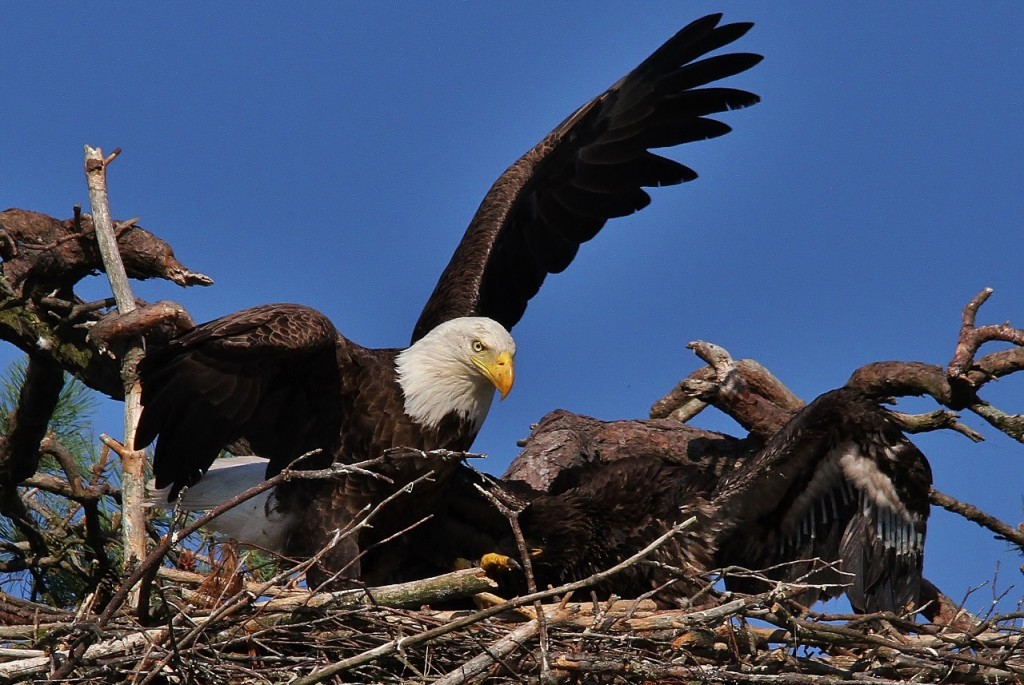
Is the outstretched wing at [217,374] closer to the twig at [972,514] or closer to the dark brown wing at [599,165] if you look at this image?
the dark brown wing at [599,165]

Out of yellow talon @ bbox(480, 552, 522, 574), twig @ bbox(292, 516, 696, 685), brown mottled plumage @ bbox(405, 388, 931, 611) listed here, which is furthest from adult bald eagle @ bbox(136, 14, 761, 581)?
twig @ bbox(292, 516, 696, 685)

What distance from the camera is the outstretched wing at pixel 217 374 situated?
4949 millimetres

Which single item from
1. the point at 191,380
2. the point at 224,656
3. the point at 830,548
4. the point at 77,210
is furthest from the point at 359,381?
the point at 830,548

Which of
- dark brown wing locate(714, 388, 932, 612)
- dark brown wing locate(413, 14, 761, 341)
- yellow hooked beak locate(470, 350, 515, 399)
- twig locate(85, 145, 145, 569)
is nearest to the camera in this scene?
twig locate(85, 145, 145, 569)

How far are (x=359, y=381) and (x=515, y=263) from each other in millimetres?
1716

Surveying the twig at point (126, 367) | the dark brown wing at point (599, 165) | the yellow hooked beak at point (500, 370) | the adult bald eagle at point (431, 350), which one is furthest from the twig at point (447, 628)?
the dark brown wing at point (599, 165)

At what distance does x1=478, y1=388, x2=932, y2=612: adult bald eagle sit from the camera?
5.20 m

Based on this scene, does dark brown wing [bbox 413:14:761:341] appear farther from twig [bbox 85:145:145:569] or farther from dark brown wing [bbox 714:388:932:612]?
twig [bbox 85:145:145:569]

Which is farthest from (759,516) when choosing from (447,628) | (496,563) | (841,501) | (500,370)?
(447,628)

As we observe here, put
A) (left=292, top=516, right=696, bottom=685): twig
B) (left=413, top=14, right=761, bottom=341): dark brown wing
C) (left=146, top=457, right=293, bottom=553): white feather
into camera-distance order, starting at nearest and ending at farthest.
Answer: (left=292, top=516, right=696, bottom=685): twig, (left=146, top=457, right=293, bottom=553): white feather, (left=413, top=14, right=761, bottom=341): dark brown wing

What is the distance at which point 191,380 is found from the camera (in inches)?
195

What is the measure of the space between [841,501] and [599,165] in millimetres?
2409

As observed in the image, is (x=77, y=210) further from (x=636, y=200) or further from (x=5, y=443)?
(x=636, y=200)

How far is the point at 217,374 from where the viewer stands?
16.4 feet
